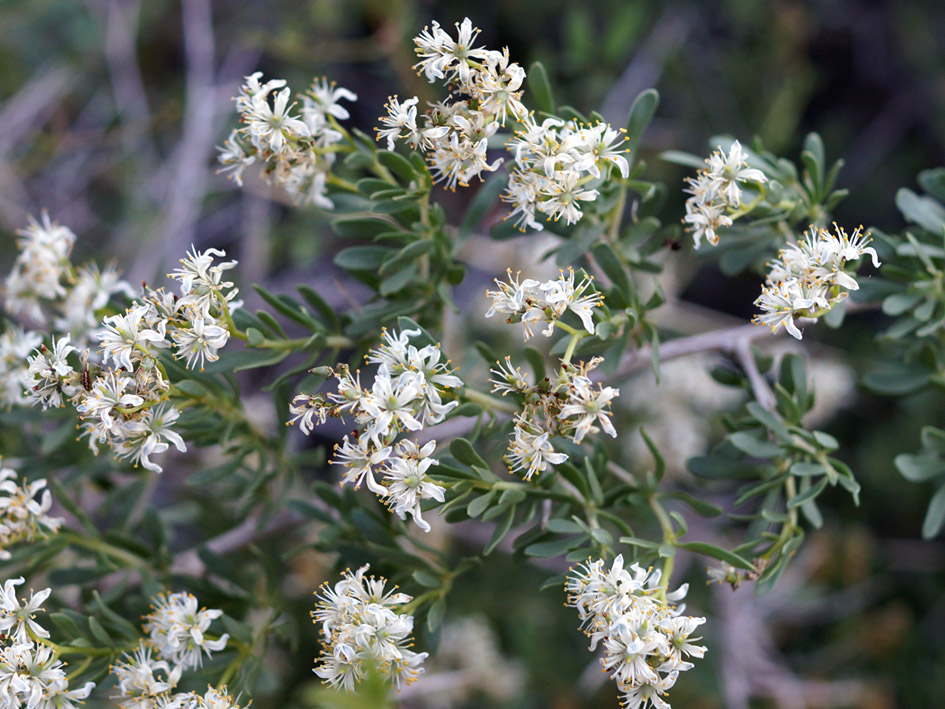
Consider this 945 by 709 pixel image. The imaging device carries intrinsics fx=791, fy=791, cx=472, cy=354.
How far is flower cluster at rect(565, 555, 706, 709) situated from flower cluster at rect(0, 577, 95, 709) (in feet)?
3.76

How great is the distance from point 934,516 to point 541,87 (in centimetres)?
148

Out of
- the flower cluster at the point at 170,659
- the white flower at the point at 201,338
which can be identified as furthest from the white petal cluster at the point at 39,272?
the flower cluster at the point at 170,659

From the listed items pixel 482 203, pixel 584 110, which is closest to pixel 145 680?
pixel 482 203

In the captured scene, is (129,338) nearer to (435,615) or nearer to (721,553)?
(435,615)

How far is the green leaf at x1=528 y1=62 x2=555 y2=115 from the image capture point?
6.23 feet

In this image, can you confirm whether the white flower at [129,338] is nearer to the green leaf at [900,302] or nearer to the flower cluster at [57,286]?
the flower cluster at [57,286]

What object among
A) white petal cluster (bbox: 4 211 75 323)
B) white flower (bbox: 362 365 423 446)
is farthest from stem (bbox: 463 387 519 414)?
white petal cluster (bbox: 4 211 75 323)

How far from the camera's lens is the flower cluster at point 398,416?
158 centimetres

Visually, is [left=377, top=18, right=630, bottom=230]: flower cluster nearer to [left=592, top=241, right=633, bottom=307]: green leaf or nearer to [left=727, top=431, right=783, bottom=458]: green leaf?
[left=592, top=241, right=633, bottom=307]: green leaf

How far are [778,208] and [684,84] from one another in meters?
2.12

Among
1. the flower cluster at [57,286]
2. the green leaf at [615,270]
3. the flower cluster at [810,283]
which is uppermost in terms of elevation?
the flower cluster at [810,283]

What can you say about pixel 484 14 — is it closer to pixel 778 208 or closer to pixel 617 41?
pixel 617 41

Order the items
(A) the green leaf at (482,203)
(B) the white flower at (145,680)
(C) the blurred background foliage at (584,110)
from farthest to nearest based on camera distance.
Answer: (C) the blurred background foliage at (584,110)
(A) the green leaf at (482,203)
(B) the white flower at (145,680)

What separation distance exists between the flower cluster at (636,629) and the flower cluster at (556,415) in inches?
9.7
